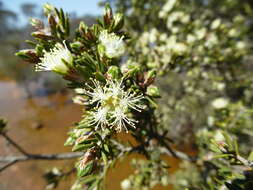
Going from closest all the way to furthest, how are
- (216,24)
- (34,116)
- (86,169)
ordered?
(86,169)
(216,24)
(34,116)

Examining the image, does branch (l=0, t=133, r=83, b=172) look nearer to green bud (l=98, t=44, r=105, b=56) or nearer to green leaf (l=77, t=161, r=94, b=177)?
green leaf (l=77, t=161, r=94, b=177)

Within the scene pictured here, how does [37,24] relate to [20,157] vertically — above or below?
above

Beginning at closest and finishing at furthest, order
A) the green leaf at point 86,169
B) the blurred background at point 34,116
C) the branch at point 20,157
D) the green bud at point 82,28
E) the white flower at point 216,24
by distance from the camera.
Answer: the green leaf at point 86,169 < the green bud at point 82,28 < the branch at point 20,157 < the white flower at point 216,24 < the blurred background at point 34,116

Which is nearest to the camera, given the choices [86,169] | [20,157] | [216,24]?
[86,169]

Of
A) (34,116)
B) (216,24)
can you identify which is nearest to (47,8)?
(216,24)

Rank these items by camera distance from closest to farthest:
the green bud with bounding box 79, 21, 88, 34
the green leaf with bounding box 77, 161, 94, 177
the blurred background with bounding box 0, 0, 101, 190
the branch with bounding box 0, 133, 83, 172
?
1. the green leaf with bounding box 77, 161, 94, 177
2. the green bud with bounding box 79, 21, 88, 34
3. the branch with bounding box 0, 133, 83, 172
4. the blurred background with bounding box 0, 0, 101, 190

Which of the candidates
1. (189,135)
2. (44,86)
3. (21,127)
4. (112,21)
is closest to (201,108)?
(189,135)

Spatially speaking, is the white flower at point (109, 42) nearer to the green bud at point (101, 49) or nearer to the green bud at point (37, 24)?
the green bud at point (101, 49)

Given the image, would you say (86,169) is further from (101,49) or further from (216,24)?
(216,24)

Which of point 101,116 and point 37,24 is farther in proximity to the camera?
point 37,24

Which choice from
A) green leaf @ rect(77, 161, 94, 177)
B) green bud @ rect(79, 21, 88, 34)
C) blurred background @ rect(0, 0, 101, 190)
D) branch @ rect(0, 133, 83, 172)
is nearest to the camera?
green leaf @ rect(77, 161, 94, 177)

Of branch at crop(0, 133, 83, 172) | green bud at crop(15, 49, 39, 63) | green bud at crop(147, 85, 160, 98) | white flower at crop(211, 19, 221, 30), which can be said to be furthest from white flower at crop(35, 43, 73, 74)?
white flower at crop(211, 19, 221, 30)

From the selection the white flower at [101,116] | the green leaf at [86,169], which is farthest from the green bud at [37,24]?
the green leaf at [86,169]
